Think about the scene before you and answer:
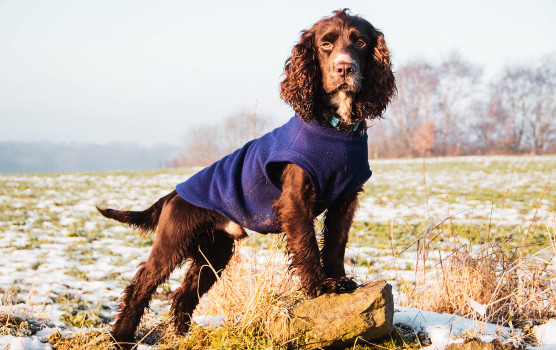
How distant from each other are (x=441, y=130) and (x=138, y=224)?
47837 mm

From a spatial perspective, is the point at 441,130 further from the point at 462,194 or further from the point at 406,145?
the point at 462,194

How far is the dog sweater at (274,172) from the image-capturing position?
267 centimetres

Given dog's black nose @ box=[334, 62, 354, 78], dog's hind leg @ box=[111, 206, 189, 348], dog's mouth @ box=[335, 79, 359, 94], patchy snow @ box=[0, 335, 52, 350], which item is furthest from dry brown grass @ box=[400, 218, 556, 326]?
patchy snow @ box=[0, 335, 52, 350]

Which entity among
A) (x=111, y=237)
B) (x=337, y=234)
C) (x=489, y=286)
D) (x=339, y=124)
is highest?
(x=339, y=124)

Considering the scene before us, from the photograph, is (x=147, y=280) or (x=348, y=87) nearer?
(x=348, y=87)

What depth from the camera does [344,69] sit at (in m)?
2.62

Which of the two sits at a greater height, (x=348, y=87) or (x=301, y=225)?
(x=348, y=87)

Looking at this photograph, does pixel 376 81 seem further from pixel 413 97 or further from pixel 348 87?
pixel 413 97

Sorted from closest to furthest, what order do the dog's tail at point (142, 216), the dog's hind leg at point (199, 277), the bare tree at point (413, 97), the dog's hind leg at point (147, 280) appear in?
the dog's hind leg at point (147, 280)
the dog's tail at point (142, 216)
the dog's hind leg at point (199, 277)
the bare tree at point (413, 97)

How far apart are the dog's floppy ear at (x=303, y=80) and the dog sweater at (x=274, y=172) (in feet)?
0.37

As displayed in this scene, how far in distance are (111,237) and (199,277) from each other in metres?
4.91

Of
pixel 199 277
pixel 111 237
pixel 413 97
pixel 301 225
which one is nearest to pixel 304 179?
pixel 301 225

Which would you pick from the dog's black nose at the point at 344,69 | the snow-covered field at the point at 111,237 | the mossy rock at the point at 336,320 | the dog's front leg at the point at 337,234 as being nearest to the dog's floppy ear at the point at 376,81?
the dog's black nose at the point at 344,69

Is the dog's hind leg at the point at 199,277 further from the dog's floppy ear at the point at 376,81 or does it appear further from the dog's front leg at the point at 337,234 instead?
the dog's floppy ear at the point at 376,81
